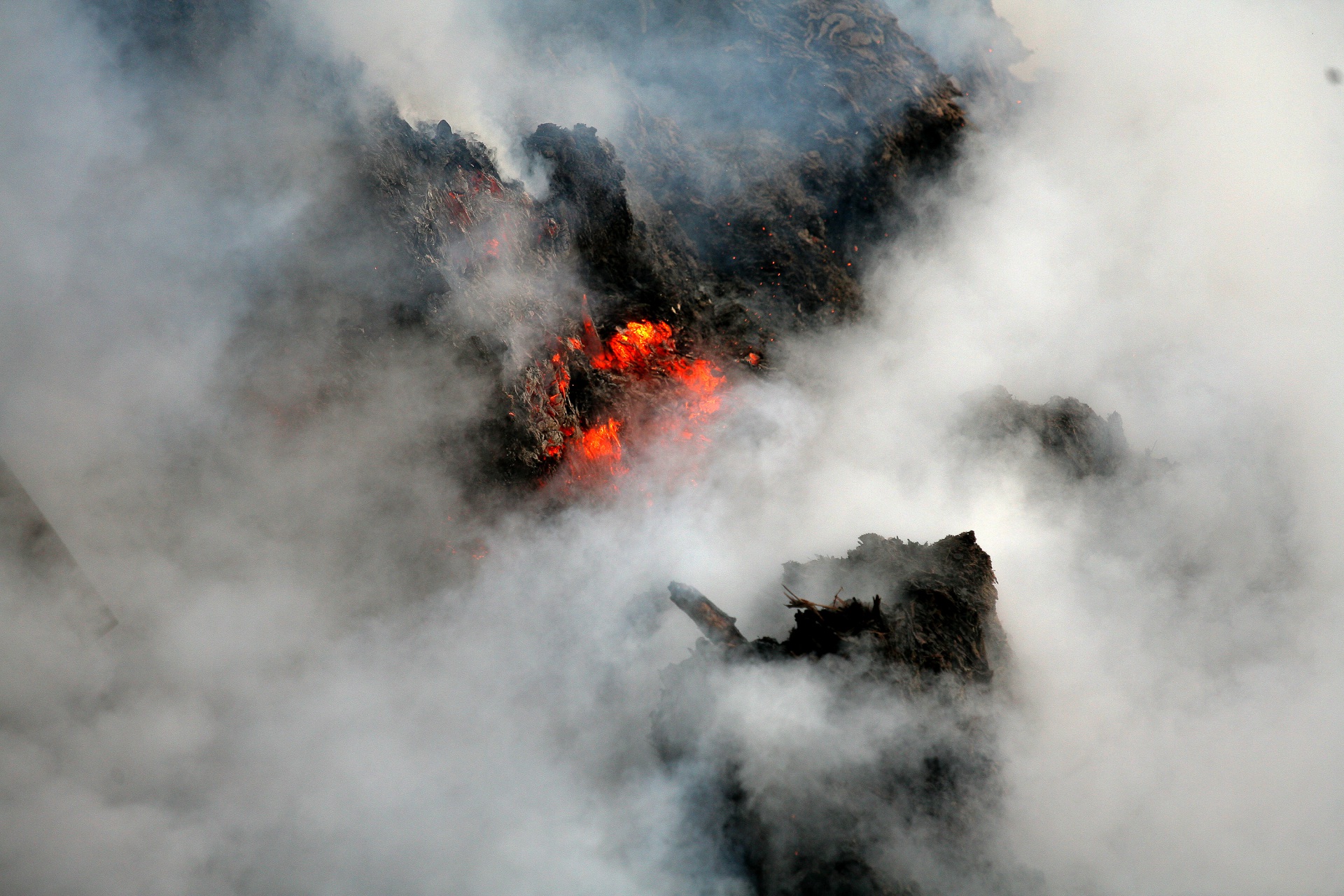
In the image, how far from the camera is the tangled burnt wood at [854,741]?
289 inches

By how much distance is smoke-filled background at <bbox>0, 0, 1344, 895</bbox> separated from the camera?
7891 mm

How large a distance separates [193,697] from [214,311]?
4.68m

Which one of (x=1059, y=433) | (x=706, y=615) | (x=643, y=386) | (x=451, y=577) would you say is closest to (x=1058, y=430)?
(x=1059, y=433)

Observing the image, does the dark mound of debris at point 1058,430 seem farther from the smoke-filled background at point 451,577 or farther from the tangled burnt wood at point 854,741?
the tangled burnt wood at point 854,741

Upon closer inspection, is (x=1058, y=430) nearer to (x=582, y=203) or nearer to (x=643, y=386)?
(x=643, y=386)

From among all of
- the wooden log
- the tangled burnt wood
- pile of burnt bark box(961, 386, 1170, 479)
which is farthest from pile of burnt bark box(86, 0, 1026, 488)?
the tangled burnt wood

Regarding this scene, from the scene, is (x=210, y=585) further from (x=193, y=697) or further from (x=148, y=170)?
(x=148, y=170)

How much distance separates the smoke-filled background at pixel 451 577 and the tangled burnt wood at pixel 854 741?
0.45 ft

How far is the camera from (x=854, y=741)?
26.2 feet

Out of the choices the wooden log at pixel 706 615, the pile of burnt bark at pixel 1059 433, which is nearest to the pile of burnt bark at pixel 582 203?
the wooden log at pixel 706 615

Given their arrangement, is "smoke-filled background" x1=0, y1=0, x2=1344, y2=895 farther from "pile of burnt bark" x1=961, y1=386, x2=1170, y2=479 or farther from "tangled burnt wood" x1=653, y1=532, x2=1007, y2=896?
"pile of burnt bark" x1=961, y1=386, x2=1170, y2=479

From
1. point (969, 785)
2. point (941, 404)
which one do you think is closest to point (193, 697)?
point (969, 785)

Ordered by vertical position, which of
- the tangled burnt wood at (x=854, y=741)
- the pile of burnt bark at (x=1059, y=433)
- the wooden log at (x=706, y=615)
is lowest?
the tangled burnt wood at (x=854, y=741)

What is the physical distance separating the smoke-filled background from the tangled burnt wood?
0.45 feet
